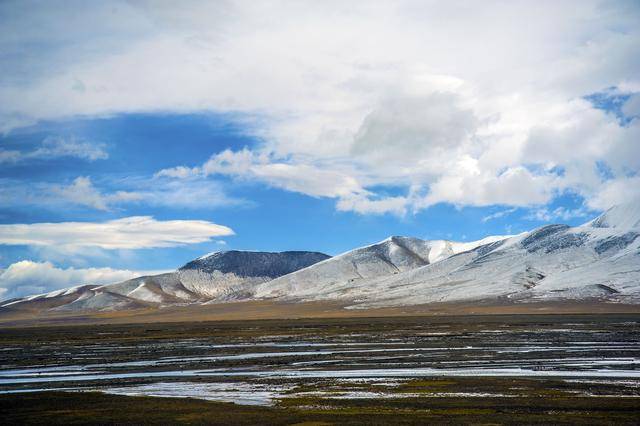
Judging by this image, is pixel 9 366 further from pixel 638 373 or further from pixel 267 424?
pixel 638 373

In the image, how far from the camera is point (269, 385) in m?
41.4

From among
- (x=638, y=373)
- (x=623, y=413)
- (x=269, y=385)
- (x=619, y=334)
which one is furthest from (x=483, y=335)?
(x=623, y=413)

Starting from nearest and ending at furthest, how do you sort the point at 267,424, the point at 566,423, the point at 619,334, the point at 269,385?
the point at 566,423 < the point at 267,424 < the point at 269,385 < the point at 619,334

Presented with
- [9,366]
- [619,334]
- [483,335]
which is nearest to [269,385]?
[9,366]

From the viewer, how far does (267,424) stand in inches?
1152

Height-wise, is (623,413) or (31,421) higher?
(31,421)

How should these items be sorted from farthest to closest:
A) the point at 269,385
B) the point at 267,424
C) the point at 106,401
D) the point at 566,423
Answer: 1. the point at 269,385
2. the point at 106,401
3. the point at 267,424
4. the point at 566,423

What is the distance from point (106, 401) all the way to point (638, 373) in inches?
1178

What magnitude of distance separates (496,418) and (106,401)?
768 inches

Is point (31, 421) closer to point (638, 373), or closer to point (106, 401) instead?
point (106, 401)

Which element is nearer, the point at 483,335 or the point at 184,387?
the point at 184,387

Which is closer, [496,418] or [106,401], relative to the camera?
[496,418]

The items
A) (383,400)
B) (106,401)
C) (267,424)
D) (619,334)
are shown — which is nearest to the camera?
(267,424)

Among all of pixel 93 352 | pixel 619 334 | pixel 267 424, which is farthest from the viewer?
pixel 619 334
